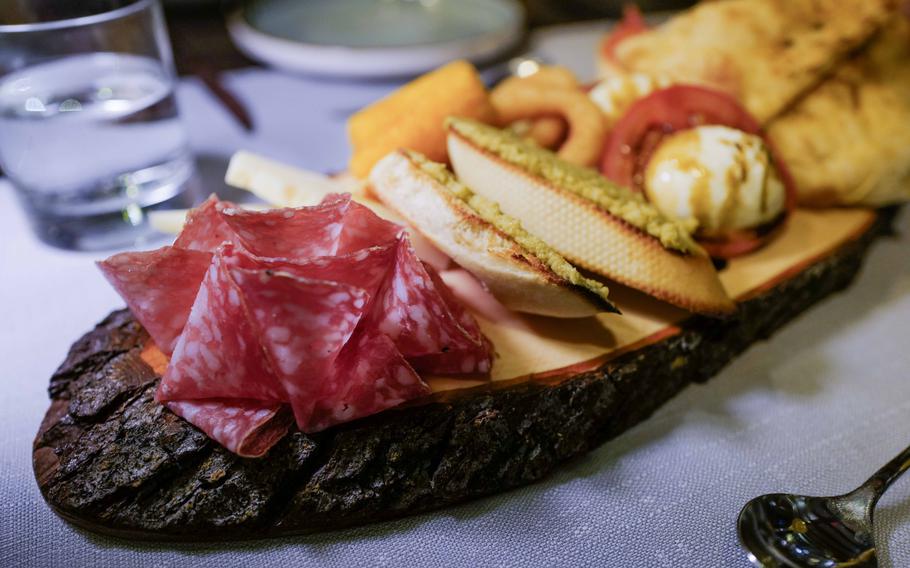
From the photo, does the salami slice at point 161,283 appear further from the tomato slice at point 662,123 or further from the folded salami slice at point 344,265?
the tomato slice at point 662,123

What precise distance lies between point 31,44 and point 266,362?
124cm

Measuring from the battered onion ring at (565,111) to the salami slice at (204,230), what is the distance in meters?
0.86

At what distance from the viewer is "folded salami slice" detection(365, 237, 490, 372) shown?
117 centimetres

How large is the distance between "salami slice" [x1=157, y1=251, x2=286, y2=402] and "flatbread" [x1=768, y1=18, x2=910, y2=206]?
1.45 meters

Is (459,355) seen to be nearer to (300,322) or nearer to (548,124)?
(300,322)

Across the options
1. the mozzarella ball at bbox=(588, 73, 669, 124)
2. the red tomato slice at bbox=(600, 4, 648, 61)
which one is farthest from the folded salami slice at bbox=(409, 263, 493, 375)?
the red tomato slice at bbox=(600, 4, 648, 61)

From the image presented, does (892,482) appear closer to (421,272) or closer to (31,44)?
(421,272)

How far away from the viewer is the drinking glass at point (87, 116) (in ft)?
5.96

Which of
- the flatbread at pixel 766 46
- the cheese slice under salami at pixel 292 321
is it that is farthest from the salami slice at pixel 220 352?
the flatbread at pixel 766 46

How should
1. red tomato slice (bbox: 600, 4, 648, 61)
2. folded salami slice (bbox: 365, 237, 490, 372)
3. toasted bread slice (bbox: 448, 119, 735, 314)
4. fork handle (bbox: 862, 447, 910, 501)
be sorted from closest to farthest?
folded salami slice (bbox: 365, 237, 490, 372)
fork handle (bbox: 862, 447, 910, 501)
toasted bread slice (bbox: 448, 119, 735, 314)
red tomato slice (bbox: 600, 4, 648, 61)

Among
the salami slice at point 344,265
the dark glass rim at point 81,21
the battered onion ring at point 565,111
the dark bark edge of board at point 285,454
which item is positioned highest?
the dark glass rim at point 81,21

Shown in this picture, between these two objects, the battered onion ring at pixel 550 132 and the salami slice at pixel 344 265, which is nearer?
the salami slice at pixel 344 265

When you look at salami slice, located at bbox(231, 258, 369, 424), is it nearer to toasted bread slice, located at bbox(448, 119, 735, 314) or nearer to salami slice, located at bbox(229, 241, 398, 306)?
salami slice, located at bbox(229, 241, 398, 306)

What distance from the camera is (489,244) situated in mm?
1276
